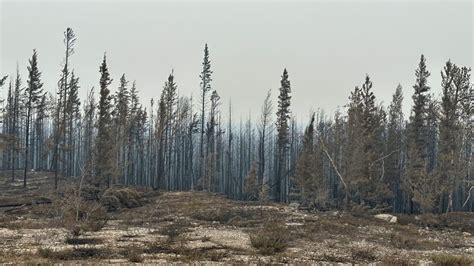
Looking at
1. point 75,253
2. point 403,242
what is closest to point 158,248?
point 75,253

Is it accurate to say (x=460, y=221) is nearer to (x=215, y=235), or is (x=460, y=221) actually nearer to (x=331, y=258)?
(x=331, y=258)

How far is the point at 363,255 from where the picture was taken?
19.8 m

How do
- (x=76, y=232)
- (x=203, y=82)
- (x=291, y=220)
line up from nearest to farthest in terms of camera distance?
(x=76, y=232) → (x=291, y=220) → (x=203, y=82)

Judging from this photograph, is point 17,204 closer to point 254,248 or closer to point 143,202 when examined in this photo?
point 143,202

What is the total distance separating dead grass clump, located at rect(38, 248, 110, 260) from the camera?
16.9 meters

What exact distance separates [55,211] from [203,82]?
1275 inches

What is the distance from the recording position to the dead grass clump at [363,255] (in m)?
18.9

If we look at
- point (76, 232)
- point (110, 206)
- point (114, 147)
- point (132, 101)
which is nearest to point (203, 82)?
point (132, 101)

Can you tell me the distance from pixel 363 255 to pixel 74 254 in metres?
12.9

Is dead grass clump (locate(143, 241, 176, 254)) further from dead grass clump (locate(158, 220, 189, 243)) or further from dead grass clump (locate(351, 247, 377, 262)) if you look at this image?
dead grass clump (locate(351, 247, 377, 262))

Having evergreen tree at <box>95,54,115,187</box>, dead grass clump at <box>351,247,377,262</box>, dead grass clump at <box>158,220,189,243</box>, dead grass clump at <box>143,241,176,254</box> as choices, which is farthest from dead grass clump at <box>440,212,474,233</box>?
evergreen tree at <box>95,54,115,187</box>

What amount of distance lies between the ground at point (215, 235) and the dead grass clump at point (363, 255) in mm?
52

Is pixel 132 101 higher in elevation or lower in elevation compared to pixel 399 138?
higher

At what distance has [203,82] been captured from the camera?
61.8 meters
